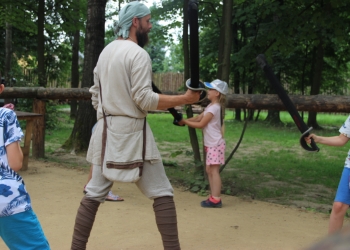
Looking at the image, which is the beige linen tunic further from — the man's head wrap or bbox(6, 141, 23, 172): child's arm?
bbox(6, 141, 23, 172): child's arm

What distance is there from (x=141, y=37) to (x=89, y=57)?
6481mm

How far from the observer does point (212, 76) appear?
23453 millimetres

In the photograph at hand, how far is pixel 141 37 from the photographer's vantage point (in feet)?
11.1

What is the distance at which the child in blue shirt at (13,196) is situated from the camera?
2609 millimetres

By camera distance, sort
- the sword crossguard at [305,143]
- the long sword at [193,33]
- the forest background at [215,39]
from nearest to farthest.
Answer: the long sword at [193,33] → the sword crossguard at [305,143] → the forest background at [215,39]

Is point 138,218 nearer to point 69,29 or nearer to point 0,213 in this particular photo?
point 0,213

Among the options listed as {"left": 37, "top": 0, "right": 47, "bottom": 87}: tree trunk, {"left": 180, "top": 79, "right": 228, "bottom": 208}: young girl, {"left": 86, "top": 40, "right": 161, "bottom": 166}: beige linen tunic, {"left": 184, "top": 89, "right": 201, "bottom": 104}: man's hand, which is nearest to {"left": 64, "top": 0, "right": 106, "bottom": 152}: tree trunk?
{"left": 180, "top": 79, "right": 228, "bottom": 208}: young girl

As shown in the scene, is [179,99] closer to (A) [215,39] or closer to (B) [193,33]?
(B) [193,33]

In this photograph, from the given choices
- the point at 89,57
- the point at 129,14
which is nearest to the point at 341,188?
the point at 129,14

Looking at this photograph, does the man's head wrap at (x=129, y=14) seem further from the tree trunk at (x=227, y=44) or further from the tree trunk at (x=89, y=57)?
the tree trunk at (x=89, y=57)

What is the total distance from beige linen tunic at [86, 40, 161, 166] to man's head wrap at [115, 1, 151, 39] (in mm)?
96

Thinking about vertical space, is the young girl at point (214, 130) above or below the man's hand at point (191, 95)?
below

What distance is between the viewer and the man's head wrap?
10.9 ft

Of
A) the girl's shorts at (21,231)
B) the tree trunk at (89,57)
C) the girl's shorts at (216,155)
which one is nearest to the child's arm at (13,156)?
the girl's shorts at (21,231)
